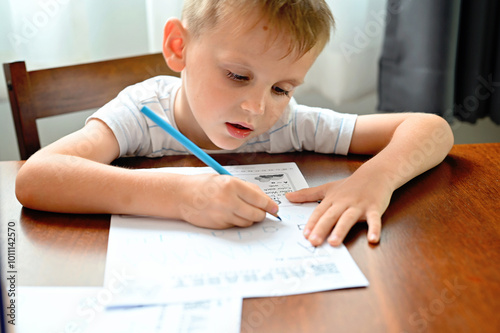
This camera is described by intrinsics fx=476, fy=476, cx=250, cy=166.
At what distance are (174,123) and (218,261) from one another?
0.47 meters

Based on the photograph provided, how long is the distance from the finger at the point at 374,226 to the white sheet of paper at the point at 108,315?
208mm

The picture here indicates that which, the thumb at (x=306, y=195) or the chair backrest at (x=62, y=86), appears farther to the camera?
the chair backrest at (x=62, y=86)

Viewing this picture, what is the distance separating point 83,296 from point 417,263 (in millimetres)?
368

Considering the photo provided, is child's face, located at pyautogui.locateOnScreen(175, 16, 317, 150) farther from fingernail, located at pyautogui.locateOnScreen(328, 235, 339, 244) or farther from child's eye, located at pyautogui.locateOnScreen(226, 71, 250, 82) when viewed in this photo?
fingernail, located at pyautogui.locateOnScreen(328, 235, 339, 244)

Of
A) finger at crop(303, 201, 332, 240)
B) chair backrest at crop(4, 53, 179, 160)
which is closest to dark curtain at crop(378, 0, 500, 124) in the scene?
chair backrest at crop(4, 53, 179, 160)

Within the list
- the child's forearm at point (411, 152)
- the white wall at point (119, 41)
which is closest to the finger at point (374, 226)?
the child's forearm at point (411, 152)

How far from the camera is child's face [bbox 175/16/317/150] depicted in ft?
2.39

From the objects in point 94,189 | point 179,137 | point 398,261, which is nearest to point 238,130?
point 179,137

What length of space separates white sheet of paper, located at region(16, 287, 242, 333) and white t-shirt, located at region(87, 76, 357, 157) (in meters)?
0.42

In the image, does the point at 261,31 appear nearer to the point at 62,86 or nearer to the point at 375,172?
the point at 375,172

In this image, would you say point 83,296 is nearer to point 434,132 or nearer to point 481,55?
point 434,132

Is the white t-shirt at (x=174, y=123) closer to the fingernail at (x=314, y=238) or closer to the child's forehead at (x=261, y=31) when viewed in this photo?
the child's forehead at (x=261, y=31)

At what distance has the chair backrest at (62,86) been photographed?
978mm

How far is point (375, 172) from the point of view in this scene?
2.43 feet
